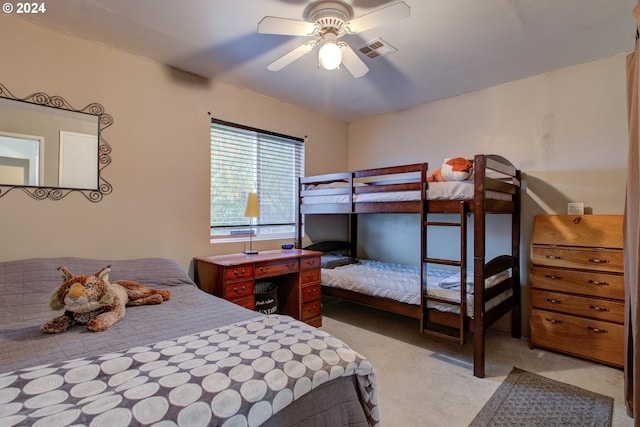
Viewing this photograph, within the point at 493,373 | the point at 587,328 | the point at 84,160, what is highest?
the point at 84,160

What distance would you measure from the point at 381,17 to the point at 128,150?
218 cm

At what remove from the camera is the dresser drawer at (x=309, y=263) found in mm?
3093

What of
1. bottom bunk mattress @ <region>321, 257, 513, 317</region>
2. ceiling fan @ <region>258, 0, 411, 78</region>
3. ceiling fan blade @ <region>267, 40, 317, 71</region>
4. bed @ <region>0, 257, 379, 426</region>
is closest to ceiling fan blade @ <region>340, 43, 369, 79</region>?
ceiling fan @ <region>258, 0, 411, 78</region>

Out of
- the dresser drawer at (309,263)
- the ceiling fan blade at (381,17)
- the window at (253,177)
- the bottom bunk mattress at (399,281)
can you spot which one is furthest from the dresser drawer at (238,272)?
the ceiling fan blade at (381,17)

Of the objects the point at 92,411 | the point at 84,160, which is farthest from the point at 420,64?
the point at 92,411

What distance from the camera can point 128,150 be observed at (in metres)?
2.54

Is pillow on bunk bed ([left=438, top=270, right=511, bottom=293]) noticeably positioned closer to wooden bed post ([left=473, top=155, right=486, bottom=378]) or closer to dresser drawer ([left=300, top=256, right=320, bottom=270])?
wooden bed post ([left=473, top=155, right=486, bottom=378])

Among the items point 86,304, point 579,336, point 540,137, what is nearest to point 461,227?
point 579,336

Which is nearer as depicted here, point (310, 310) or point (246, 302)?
point (246, 302)

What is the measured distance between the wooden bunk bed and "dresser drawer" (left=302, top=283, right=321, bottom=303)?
19cm

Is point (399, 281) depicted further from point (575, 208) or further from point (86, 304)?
point (86, 304)

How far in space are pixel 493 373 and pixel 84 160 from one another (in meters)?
3.50

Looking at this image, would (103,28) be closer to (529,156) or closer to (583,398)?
(529,156)

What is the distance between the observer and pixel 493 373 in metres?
2.32
